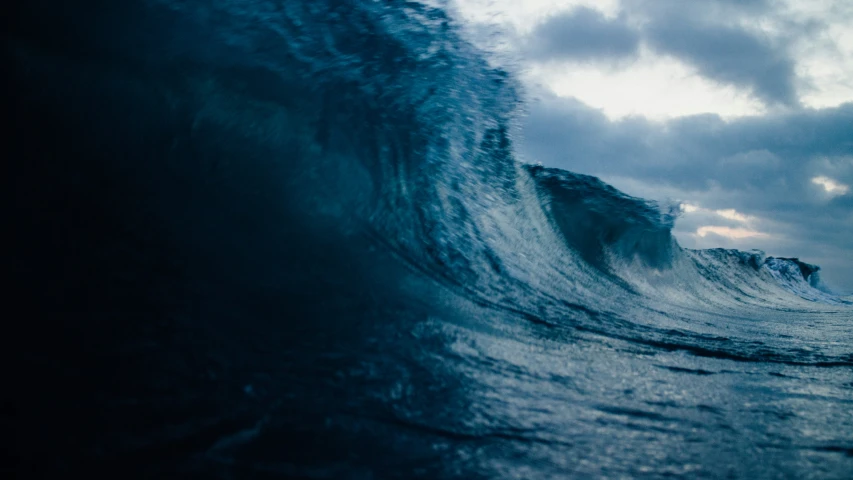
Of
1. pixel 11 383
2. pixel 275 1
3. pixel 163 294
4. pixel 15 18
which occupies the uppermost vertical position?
pixel 275 1

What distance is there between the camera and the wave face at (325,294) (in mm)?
1219

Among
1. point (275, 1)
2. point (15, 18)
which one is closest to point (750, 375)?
point (275, 1)

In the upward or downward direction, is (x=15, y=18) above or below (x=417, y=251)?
above

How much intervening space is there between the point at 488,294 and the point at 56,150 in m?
2.50

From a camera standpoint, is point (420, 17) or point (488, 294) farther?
point (420, 17)

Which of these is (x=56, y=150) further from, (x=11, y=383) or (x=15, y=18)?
(x=11, y=383)

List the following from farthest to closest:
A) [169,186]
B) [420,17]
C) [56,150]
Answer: [420,17] → [169,186] → [56,150]

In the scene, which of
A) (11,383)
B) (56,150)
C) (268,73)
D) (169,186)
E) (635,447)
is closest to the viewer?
(11,383)

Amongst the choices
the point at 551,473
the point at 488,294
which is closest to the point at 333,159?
the point at 488,294

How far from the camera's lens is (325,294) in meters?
2.32

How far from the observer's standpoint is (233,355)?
155 cm

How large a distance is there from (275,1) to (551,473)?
3.39m

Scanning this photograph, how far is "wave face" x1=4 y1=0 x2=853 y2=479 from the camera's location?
122 cm

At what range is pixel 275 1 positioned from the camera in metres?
3.33
